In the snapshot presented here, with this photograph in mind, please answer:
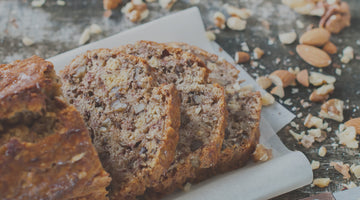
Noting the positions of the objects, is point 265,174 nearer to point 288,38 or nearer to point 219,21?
point 288,38

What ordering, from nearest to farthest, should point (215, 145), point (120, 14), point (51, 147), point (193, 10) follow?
point (51, 147) → point (215, 145) → point (193, 10) → point (120, 14)

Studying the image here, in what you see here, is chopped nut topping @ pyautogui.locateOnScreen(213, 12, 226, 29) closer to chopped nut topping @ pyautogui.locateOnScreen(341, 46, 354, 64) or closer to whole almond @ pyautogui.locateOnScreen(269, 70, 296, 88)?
whole almond @ pyautogui.locateOnScreen(269, 70, 296, 88)

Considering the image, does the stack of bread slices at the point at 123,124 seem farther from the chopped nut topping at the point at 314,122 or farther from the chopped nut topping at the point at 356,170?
the chopped nut topping at the point at 356,170

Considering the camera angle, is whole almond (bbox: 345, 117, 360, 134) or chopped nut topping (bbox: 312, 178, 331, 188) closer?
chopped nut topping (bbox: 312, 178, 331, 188)

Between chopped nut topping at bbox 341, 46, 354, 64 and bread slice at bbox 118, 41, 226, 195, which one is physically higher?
bread slice at bbox 118, 41, 226, 195

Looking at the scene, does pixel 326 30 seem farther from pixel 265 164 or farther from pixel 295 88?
pixel 265 164

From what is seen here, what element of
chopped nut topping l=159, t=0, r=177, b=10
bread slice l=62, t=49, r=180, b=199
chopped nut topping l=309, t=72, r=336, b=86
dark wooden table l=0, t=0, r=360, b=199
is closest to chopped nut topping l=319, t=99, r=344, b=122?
dark wooden table l=0, t=0, r=360, b=199

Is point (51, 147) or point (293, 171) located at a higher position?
point (51, 147)

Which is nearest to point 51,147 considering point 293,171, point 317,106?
point 293,171
